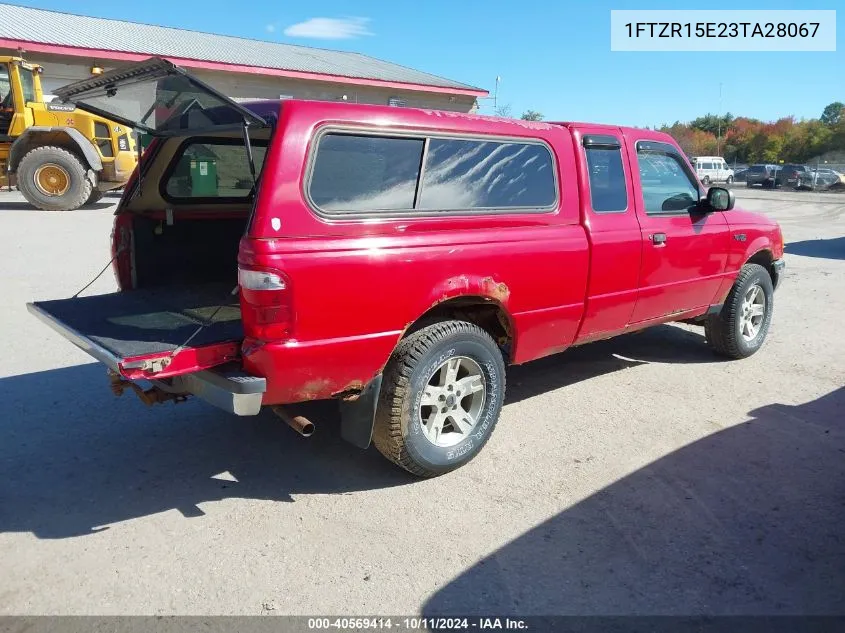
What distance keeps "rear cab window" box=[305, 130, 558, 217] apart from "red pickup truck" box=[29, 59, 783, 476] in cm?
1

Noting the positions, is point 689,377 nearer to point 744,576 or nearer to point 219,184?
point 744,576

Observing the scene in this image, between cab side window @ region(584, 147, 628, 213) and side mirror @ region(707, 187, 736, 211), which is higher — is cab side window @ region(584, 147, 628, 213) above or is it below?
above

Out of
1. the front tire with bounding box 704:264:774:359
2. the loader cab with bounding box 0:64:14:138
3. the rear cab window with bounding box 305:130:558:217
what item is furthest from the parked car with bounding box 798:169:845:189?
the rear cab window with bounding box 305:130:558:217

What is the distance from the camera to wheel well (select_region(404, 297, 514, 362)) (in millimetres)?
3703

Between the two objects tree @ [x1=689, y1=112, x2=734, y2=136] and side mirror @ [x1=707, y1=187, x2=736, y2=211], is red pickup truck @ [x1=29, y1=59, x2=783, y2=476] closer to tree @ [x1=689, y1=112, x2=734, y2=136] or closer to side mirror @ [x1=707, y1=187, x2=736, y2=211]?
side mirror @ [x1=707, y1=187, x2=736, y2=211]

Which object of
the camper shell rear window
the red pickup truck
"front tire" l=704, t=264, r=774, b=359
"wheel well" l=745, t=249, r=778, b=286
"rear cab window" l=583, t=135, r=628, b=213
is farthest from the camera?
"wheel well" l=745, t=249, r=778, b=286

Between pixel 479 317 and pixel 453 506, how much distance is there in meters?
1.14

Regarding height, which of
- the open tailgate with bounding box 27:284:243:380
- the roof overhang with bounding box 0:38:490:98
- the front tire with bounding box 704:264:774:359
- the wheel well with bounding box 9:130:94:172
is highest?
the roof overhang with bounding box 0:38:490:98

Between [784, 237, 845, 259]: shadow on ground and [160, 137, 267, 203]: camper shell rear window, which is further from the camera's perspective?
[784, 237, 845, 259]: shadow on ground

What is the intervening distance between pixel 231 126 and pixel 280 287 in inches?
43.3

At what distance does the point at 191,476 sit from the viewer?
12.4ft

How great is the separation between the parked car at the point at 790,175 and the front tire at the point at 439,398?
4297 cm

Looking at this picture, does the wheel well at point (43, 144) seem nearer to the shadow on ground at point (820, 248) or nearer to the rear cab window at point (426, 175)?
the rear cab window at point (426, 175)

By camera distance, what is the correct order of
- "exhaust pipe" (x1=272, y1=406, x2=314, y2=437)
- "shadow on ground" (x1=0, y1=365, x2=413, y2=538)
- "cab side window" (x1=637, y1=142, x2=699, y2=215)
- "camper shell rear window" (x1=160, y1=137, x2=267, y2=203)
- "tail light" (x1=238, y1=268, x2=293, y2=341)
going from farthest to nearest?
"cab side window" (x1=637, y1=142, x2=699, y2=215), "camper shell rear window" (x1=160, y1=137, x2=267, y2=203), "shadow on ground" (x1=0, y1=365, x2=413, y2=538), "exhaust pipe" (x1=272, y1=406, x2=314, y2=437), "tail light" (x1=238, y1=268, x2=293, y2=341)
